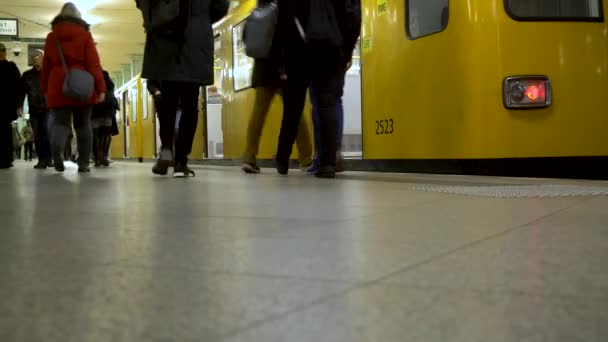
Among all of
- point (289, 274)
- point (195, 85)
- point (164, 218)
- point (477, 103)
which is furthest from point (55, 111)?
point (289, 274)

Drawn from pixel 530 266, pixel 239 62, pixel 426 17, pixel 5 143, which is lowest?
pixel 530 266

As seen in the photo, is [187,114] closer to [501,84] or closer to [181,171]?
[181,171]

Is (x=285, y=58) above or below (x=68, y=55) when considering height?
below

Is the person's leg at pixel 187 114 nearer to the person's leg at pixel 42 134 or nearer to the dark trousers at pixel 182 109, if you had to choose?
the dark trousers at pixel 182 109

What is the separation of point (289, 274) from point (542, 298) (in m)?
0.39

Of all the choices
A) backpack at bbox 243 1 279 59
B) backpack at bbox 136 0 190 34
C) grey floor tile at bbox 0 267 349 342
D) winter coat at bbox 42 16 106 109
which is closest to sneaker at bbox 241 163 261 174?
backpack at bbox 243 1 279 59

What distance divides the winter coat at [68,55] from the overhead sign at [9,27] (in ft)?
31.8

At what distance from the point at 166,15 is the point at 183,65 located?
340 mm

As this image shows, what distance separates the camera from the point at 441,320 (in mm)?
713

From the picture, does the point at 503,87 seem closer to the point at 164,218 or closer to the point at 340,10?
the point at 340,10

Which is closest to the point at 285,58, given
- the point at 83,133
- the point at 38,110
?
the point at 83,133

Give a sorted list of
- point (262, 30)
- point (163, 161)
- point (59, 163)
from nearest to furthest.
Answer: point (163, 161) → point (262, 30) → point (59, 163)

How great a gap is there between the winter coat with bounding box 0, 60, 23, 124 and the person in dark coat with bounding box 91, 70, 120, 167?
4.01ft

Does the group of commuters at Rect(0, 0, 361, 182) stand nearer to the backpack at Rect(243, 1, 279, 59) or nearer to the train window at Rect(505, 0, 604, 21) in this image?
the backpack at Rect(243, 1, 279, 59)
